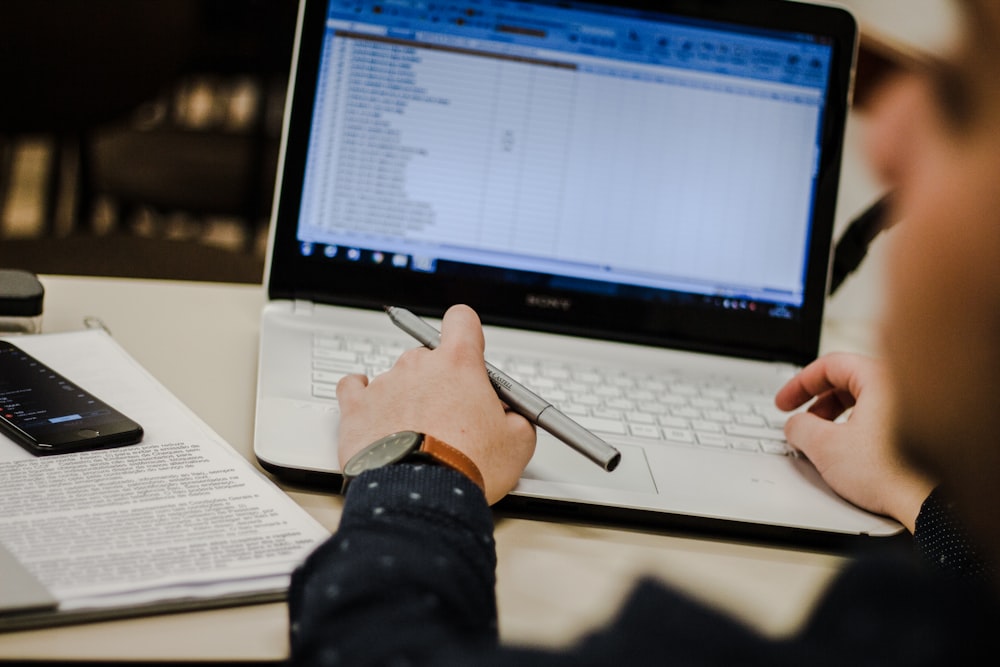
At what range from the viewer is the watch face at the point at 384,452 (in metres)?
0.56

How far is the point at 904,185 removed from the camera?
493mm

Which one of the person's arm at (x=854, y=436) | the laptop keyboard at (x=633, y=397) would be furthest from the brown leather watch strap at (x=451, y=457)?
the person's arm at (x=854, y=436)

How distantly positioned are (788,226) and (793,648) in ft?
1.92

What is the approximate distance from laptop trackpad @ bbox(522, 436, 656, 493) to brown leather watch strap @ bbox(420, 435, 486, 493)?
0.08 m

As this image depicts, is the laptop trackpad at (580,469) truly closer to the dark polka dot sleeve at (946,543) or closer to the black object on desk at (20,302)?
the dark polka dot sleeve at (946,543)

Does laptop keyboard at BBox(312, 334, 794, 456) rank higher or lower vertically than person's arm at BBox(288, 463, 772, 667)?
higher

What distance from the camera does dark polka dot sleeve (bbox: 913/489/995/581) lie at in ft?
1.93

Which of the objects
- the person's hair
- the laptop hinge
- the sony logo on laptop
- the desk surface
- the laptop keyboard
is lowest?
the desk surface

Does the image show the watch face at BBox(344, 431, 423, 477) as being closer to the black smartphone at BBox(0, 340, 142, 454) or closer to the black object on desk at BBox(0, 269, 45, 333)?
the black smartphone at BBox(0, 340, 142, 454)

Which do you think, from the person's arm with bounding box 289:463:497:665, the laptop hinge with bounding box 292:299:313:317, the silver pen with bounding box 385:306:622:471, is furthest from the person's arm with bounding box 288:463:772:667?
the laptop hinge with bounding box 292:299:313:317

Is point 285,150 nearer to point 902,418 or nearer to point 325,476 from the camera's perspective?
point 325,476

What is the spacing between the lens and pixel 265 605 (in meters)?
0.49

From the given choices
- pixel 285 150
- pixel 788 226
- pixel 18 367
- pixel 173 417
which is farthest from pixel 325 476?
pixel 788 226

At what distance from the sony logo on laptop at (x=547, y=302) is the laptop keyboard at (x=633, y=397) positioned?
6cm
